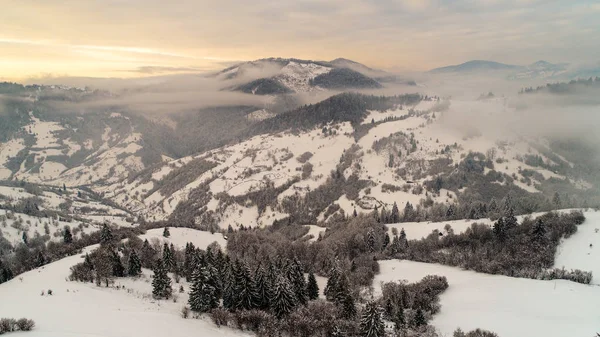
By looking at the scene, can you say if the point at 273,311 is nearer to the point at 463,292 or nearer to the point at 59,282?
the point at 59,282

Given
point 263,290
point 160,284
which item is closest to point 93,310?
point 160,284

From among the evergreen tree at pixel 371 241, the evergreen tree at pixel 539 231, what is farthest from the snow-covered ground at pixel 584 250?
the evergreen tree at pixel 371 241

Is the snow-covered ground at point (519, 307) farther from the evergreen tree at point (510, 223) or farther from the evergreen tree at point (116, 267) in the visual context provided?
the evergreen tree at point (116, 267)

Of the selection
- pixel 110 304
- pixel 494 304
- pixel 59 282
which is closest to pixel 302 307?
pixel 110 304

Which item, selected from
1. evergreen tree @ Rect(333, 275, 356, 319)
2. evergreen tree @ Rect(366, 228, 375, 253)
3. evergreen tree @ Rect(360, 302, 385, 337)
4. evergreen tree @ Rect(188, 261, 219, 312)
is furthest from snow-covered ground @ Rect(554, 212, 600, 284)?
evergreen tree @ Rect(188, 261, 219, 312)

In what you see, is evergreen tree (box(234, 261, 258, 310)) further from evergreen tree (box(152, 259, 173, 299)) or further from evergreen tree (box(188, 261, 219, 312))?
evergreen tree (box(152, 259, 173, 299))
